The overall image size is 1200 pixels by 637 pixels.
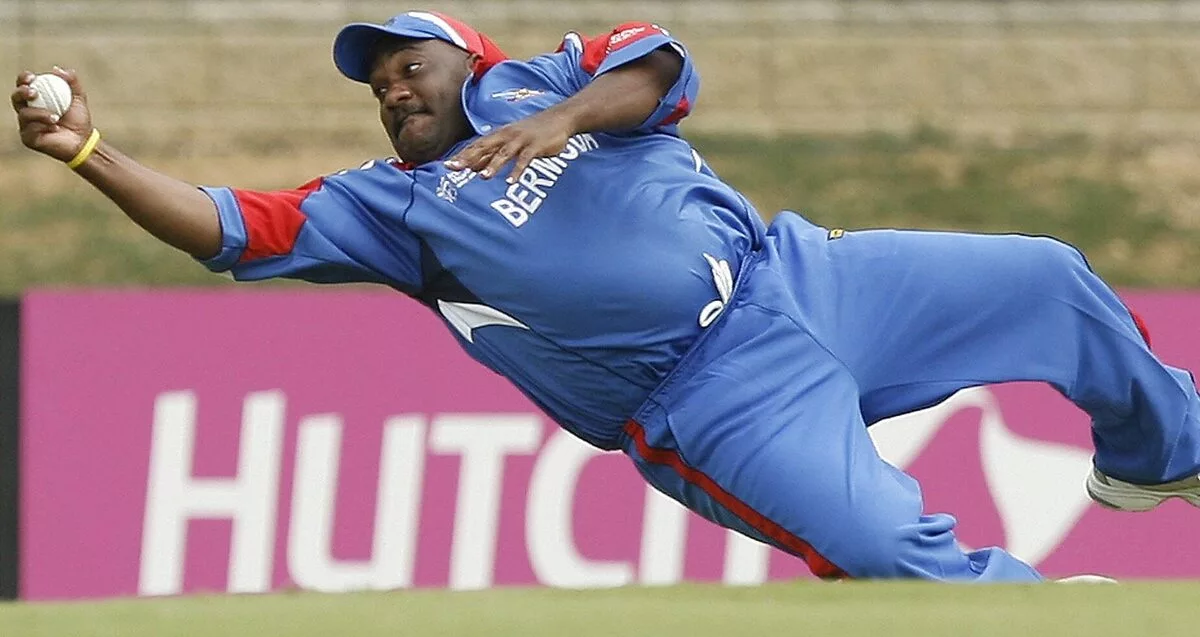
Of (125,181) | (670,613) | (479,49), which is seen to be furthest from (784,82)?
(670,613)

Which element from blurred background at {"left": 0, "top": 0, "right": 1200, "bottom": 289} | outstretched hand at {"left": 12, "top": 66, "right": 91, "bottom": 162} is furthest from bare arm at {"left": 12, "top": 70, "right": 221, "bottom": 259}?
blurred background at {"left": 0, "top": 0, "right": 1200, "bottom": 289}

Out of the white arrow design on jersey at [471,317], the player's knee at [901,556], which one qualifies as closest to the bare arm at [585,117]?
the white arrow design on jersey at [471,317]

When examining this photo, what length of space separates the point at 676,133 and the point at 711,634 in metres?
2.53

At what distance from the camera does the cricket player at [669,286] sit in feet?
20.4

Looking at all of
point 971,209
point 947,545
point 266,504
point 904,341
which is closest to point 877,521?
point 947,545

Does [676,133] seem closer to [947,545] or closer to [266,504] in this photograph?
[947,545]

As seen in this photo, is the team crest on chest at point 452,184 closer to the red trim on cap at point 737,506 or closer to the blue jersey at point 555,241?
the blue jersey at point 555,241

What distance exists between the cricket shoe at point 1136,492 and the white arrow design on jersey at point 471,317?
183cm

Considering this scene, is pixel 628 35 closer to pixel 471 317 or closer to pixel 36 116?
pixel 471 317

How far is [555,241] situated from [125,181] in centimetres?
111

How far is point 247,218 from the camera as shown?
254 inches

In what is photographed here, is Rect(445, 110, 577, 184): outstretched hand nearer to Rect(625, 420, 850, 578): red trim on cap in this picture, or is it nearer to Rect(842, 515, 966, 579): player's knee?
Rect(625, 420, 850, 578): red trim on cap

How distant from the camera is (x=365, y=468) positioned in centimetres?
1019

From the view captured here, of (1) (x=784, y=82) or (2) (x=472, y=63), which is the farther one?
(1) (x=784, y=82)
